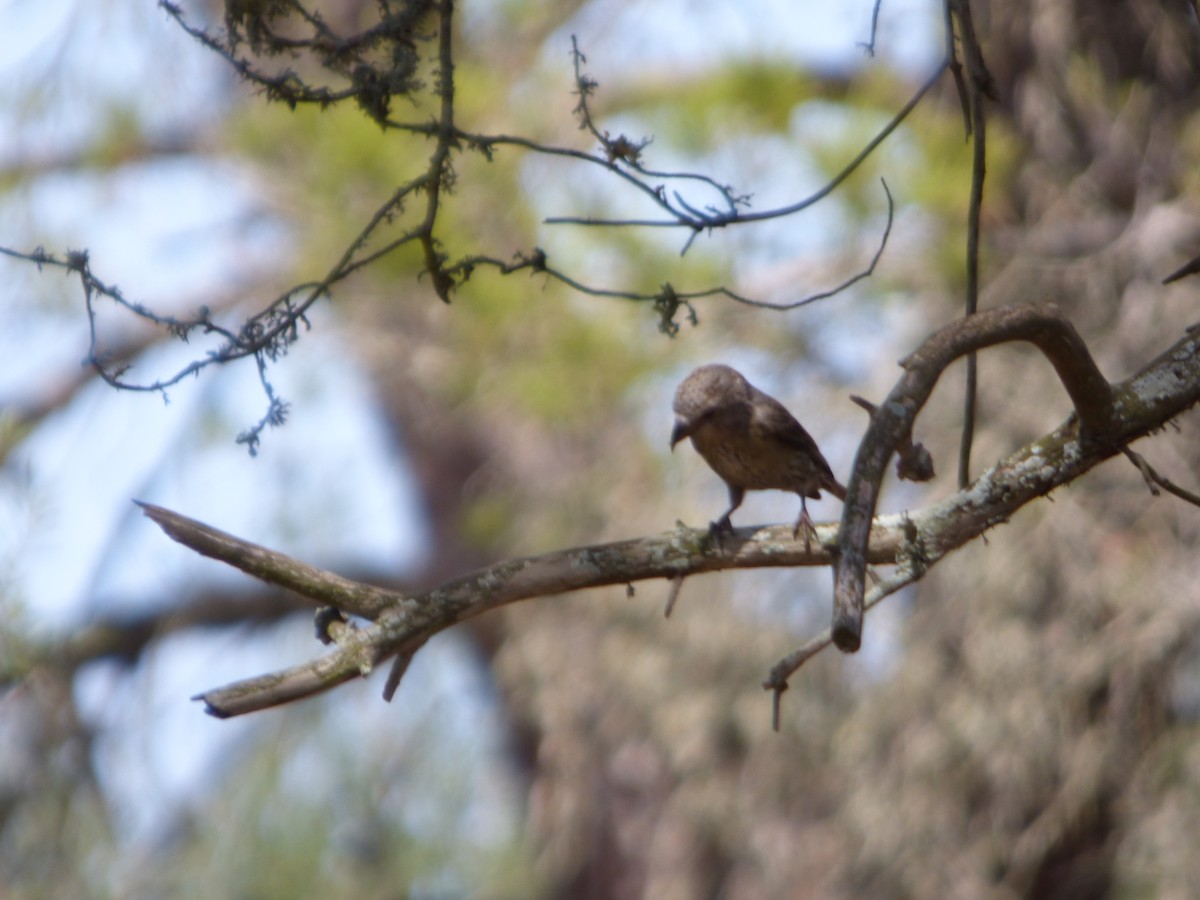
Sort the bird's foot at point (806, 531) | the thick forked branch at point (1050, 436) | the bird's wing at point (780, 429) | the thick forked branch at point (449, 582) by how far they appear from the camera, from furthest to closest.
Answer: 1. the bird's wing at point (780, 429)
2. the bird's foot at point (806, 531)
3. the thick forked branch at point (449, 582)
4. the thick forked branch at point (1050, 436)

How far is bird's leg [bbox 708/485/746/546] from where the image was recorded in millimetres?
2129

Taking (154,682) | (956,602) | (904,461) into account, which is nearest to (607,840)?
(154,682)

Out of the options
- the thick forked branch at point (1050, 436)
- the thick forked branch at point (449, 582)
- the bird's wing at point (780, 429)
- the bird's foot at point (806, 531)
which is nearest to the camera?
the thick forked branch at point (1050, 436)

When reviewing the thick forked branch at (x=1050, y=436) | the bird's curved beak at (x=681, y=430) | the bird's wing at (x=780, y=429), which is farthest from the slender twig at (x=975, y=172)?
the bird's curved beak at (x=681, y=430)

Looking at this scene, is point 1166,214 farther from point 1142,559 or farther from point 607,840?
point 607,840

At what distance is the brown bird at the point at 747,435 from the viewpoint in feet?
10.4

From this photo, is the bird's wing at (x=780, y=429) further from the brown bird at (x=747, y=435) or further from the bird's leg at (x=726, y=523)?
the bird's leg at (x=726, y=523)

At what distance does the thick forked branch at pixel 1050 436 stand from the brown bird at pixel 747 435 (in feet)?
3.55

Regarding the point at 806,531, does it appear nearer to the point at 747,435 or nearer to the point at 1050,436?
the point at 1050,436

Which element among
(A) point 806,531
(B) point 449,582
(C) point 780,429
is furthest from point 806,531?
(C) point 780,429

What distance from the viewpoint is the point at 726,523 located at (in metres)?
2.74

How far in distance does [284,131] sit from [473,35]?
94 centimetres

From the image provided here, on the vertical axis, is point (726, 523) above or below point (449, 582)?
above

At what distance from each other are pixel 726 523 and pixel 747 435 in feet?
1.60
